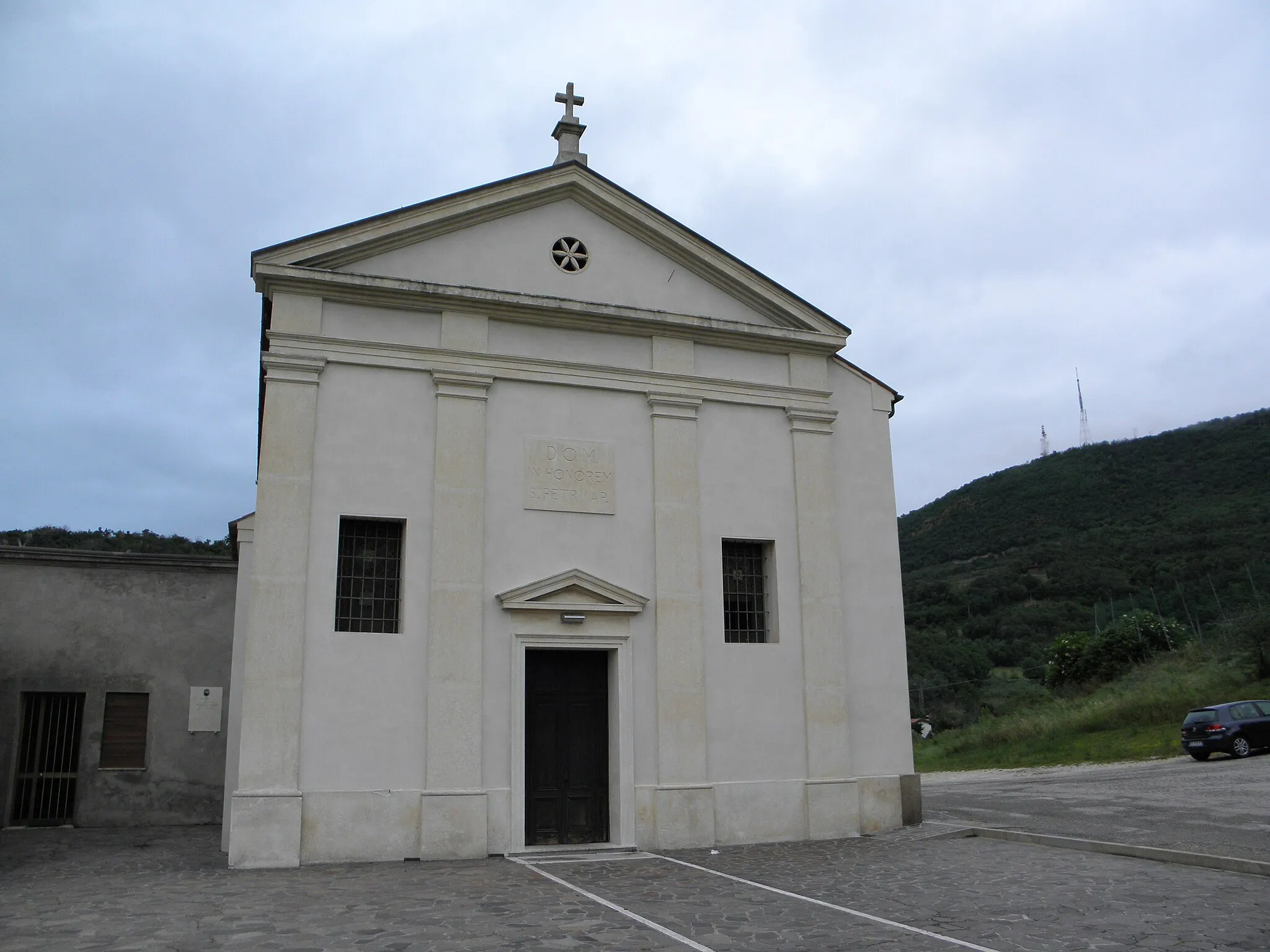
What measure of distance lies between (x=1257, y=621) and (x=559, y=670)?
26125 millimetres

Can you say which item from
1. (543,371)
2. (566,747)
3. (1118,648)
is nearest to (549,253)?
(543,371)

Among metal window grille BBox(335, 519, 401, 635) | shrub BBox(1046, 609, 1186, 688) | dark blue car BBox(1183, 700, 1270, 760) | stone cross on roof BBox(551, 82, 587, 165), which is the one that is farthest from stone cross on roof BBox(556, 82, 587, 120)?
shrub BBox(1046, 609, 1186, 688)

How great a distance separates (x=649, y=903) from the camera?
8.73 m

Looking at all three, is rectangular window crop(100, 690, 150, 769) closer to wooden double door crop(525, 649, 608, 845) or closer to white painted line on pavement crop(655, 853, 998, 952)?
wooden double door crop(525, 649, 608, 845)

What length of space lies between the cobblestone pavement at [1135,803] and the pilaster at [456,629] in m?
7.13

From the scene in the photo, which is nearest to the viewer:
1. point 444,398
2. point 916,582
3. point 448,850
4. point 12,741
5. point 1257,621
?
point 448,850

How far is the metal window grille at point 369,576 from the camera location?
40.0ft

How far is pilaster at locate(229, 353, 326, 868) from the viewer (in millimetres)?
10961

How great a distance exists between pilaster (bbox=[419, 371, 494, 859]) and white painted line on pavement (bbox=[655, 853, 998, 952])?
2.56 meters

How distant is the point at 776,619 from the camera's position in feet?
45.6

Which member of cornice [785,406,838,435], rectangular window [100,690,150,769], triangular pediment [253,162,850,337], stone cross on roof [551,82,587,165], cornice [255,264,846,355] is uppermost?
stone cross on roof [551,82,587,165]

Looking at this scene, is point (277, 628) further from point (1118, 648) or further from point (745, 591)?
point (1118, 648)

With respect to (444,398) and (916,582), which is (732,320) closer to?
(444,398)

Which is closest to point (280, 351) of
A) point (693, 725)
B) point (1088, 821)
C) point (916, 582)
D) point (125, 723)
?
point (693, 725)
